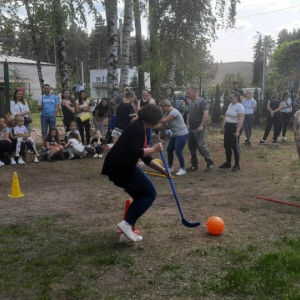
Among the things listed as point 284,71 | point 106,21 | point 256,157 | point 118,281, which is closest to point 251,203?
point 118,281

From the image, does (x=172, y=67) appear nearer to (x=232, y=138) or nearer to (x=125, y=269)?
(x=232, y=138)

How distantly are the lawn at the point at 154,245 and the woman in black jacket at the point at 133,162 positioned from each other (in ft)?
1.51

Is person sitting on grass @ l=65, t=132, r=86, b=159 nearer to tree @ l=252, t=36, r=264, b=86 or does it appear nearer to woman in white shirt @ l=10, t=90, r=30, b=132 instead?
woman in white shirt @ l=10, t=90, r=30, b=132

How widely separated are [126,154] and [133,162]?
119mm

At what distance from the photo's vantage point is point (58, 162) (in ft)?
33.4

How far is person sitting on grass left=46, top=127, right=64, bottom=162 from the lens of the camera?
33.7ft

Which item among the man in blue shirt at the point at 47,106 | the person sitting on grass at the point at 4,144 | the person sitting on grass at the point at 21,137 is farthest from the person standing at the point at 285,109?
the person sitting on grass at the point at 4,144

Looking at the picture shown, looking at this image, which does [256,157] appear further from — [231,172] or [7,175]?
[7,175]

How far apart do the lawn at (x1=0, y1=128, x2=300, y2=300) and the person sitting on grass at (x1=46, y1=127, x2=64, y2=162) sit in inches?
97.0

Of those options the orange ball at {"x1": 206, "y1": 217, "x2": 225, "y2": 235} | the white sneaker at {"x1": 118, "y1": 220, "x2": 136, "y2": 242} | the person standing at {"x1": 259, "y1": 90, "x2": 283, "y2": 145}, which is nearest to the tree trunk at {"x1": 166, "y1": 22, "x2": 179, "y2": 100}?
the person standing at {"x1": 259, "y1": 90, "x2": 283, "y2": 145}

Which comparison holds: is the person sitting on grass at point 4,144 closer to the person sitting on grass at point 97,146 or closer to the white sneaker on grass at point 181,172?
the person sitting on grass at point 97,146

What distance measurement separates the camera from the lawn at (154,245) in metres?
3.37

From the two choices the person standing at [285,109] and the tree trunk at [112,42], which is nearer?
the tree trunk at [112,42]

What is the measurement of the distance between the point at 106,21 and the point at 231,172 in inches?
284
